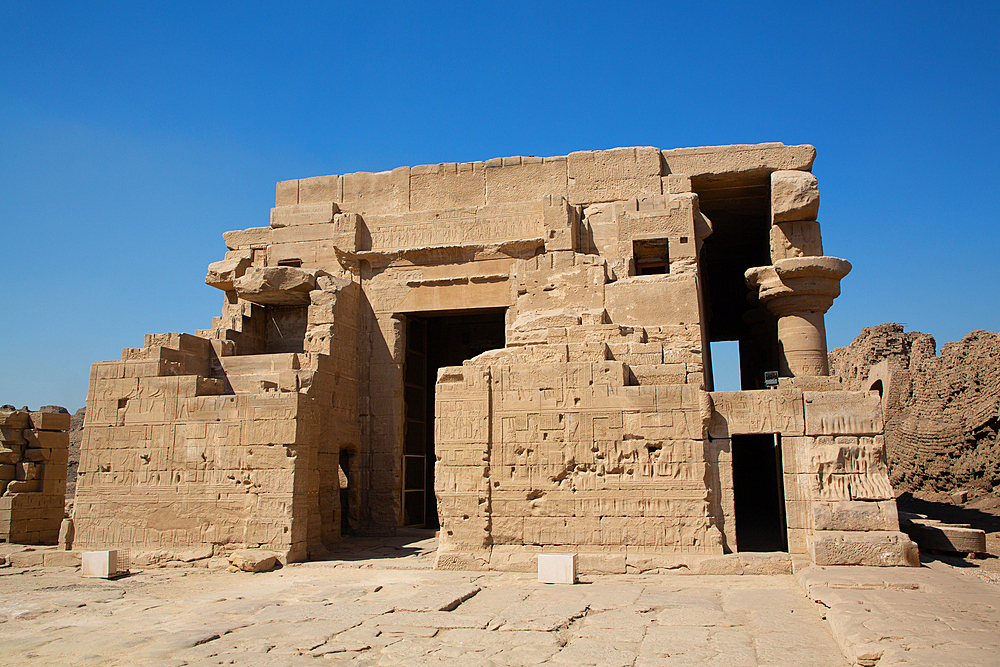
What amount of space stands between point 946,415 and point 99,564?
18.8 meters

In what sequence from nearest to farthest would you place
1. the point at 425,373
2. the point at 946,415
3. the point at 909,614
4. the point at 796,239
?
1. the point at 909,614
2. the point at 796,239
3. the point at 425,373
4. the point at 946,415

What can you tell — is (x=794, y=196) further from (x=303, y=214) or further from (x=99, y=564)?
(x=99, y=564)

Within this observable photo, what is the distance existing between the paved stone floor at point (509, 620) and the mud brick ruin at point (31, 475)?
197 inches

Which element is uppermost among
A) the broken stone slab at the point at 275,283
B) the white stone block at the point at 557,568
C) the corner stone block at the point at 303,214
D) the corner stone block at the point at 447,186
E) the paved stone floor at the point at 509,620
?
the corner stone block at the point at 447,186

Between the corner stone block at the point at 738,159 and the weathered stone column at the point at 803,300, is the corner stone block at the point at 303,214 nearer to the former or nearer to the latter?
the corner stone block at the point at 738,159

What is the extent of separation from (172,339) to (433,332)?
649cm

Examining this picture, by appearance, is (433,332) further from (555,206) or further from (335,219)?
(555,206)

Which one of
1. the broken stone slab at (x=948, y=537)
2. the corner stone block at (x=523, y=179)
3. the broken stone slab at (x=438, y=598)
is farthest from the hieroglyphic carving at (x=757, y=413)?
the corner stone block at (x=523, y=179)

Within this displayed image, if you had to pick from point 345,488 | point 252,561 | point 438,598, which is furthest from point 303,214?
point 438,598

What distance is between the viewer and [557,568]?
26.5ft

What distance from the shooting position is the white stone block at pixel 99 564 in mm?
9047

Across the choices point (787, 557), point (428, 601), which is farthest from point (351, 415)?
point (787, 557)

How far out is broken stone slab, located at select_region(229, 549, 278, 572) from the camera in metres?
9.29

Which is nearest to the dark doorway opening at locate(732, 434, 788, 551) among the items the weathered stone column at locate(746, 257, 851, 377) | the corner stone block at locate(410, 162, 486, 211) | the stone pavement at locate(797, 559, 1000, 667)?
the weathered stone column at locate(746, 257, 851, 377)
